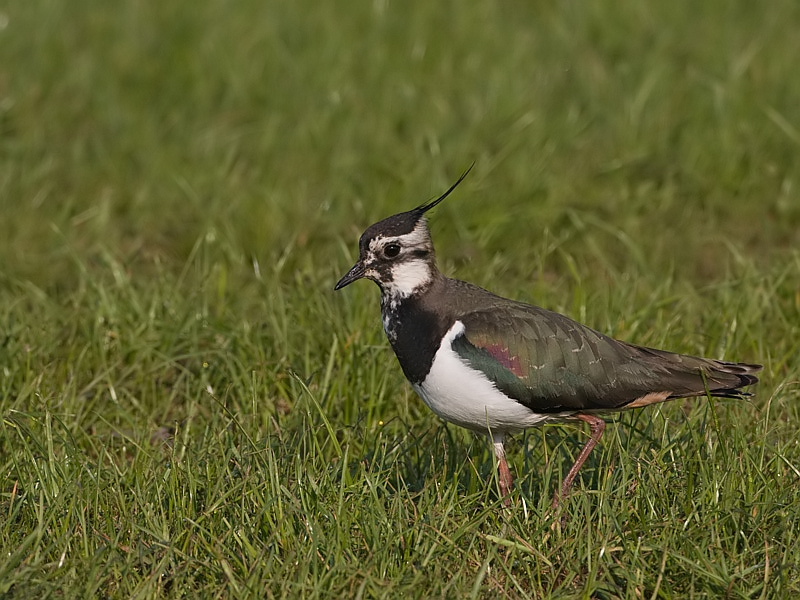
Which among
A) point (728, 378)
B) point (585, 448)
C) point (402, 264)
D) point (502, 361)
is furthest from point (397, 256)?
point (728, 378)

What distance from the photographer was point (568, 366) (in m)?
4.81

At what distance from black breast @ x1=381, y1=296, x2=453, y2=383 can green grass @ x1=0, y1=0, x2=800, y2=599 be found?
0.42 meters

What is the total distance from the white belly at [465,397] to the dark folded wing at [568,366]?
0.12 feet

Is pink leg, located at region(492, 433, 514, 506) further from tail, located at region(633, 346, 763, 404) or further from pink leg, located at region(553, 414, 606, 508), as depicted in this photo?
tail, located at region(633, 346, 763, 404)

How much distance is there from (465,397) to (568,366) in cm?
45

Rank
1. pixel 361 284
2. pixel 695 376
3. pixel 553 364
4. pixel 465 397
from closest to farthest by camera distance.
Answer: pixel 465 397 < pixel 553 364 < pixel 695 376 < pixel 361 284

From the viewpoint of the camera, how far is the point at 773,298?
6.39 metres

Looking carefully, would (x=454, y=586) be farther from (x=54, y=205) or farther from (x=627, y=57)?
(x=627, y=57)

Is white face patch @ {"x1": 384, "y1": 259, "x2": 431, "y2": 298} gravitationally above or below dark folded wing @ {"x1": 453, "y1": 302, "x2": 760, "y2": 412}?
above

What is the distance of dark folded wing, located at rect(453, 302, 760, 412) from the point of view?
187 inches

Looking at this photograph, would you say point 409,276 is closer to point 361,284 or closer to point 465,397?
point 465,397

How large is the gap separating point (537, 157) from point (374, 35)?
2137 mm

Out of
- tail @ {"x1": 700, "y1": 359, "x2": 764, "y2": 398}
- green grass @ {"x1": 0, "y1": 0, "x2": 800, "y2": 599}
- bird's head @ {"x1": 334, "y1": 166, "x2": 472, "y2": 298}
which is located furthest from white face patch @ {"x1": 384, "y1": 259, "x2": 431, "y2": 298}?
tail @ {"x1": 700, "y1": 359, "x2": 764, "y2": 398}

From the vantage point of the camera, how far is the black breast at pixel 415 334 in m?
4.79
